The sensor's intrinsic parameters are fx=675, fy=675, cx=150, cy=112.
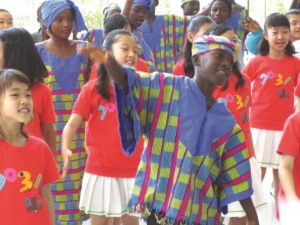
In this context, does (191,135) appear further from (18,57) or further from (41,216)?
(18,57)

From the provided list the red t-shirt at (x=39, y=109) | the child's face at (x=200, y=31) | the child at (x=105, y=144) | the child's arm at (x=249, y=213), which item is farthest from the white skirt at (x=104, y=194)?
the child's arm at (x=249, y=213)

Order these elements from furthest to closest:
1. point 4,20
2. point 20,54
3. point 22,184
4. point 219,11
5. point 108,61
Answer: point 219,11
point 4,20
point 20,54
point 22,184
point 108,61

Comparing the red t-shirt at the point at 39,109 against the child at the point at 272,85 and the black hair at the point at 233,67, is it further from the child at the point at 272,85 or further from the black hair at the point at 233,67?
the child at the point at 272,85

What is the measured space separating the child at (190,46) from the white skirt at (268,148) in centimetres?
91

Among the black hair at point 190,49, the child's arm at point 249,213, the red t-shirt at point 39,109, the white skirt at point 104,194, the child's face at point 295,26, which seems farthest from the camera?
the child's face at point 295,26

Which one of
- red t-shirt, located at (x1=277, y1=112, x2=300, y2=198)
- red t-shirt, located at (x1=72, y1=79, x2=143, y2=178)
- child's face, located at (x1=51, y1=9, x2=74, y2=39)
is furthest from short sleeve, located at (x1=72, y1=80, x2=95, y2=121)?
red t-shirt, located at (x1=277, y1=112, x2=300, y2=198)

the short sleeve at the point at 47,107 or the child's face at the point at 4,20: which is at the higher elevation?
the child's face at the point at 4,20

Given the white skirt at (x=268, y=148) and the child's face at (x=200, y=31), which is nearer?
the child's face at (x=200, y=31)

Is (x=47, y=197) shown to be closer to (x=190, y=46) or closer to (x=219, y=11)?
(x=190, y=46)

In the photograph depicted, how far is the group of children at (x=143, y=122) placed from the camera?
86.1 inches

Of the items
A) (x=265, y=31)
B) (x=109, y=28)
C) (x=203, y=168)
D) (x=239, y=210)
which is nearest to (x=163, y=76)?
(x=203, y=168)

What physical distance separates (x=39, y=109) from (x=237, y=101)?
0.98m

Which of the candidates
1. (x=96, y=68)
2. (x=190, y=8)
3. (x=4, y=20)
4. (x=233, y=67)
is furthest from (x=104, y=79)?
(x=190, y=8)

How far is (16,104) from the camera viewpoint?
249 centimetres
